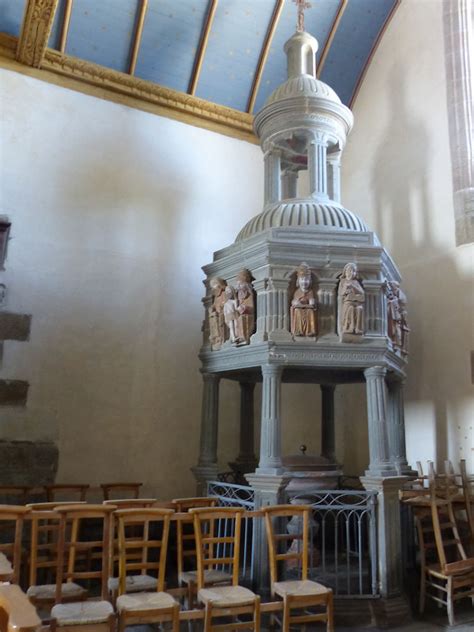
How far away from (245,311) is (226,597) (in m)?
2.57

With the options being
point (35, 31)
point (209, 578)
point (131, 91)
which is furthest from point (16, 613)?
point (131, 91)

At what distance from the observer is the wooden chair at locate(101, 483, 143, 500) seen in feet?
19.4

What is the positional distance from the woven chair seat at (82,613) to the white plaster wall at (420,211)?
437 cm

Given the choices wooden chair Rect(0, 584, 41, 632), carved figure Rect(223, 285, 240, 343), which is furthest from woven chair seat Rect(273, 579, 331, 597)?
carved figure Rect(223, 285, 240, 343)

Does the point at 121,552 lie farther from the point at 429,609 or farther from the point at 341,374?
the point at 341,374

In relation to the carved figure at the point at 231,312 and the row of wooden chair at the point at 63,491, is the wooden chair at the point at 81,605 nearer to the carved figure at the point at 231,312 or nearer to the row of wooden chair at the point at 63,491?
the row of wooden chair at the point at 63,491

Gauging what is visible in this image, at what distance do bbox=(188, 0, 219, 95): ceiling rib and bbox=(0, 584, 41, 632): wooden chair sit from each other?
23.0ft

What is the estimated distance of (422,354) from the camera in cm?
697

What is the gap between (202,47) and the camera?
759cm

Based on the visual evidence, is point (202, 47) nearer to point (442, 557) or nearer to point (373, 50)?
point (373, 50)

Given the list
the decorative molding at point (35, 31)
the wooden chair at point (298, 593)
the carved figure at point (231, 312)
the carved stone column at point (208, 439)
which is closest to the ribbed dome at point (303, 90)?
the carved figure at point (231, 312)

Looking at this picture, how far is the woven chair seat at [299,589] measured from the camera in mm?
3648

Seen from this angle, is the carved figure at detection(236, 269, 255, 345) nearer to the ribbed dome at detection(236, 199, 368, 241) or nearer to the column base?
the ribbed dome at detection(236, 199, 368, 241)

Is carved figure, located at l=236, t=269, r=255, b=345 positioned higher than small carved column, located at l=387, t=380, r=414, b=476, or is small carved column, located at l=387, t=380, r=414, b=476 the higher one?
carved figure, located at l=236, t=269, r=255, b=345
